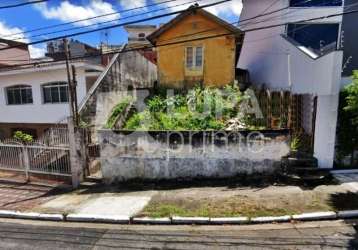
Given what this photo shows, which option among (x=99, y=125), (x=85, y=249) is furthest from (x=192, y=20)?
(x=85, y=249)

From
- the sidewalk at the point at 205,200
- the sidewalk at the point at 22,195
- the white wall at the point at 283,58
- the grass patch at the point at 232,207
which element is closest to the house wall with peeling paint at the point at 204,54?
the white wall at the point at 283,58

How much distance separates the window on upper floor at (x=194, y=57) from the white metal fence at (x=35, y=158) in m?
7.62

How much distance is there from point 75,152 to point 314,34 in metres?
11.8

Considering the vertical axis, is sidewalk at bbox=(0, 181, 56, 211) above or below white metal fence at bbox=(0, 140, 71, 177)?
below

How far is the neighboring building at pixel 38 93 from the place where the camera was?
536 inches

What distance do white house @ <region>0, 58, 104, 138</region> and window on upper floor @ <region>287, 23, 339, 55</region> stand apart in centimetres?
986

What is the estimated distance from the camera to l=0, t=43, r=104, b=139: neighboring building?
13609 millimetres

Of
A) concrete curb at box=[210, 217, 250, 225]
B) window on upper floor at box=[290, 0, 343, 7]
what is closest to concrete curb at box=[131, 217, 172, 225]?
concrete curb at box=[210, 217, 250, 225]

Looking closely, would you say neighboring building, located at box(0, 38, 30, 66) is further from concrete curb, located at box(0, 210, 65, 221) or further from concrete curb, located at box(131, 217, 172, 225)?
concrete curb, located at box(131, 217, 172, 225)

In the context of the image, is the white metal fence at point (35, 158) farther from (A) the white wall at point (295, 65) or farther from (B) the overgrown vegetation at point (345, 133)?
(B) the overgrown vegetation at point (345, 133)

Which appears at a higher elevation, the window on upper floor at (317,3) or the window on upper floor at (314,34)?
the window on upper floor at (317,3)

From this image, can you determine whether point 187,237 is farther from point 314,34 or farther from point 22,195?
point 314,34

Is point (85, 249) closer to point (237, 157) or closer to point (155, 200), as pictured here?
point (155, 200)

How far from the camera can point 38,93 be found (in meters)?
14.5
